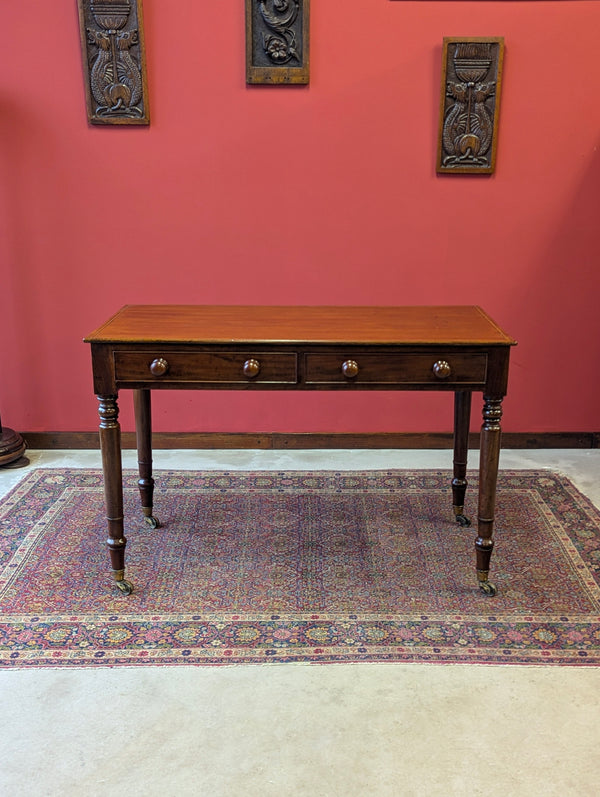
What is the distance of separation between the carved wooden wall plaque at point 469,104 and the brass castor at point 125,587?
229 centimetres

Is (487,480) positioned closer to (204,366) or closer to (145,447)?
(204,366)

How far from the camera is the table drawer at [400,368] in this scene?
247 cm

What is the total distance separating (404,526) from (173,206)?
1818 millimetres

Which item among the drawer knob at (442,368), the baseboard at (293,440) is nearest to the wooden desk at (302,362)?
the drawer knob at (442,368)

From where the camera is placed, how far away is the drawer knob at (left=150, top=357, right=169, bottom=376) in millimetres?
2473

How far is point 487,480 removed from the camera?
2578mm

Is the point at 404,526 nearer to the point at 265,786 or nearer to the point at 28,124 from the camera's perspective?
the point at 265,786

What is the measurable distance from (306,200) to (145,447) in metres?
1.42

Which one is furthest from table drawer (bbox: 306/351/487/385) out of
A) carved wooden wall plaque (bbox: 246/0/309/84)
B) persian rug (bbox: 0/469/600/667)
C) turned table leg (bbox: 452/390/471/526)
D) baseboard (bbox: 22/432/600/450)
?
carved wooden wall plaque (bbox: 246/0/309/84)

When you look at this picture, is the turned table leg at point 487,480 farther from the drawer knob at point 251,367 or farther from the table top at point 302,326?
the drawer knob at point 251,367

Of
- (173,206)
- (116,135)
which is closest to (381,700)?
(173,206)

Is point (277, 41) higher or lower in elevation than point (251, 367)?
higher

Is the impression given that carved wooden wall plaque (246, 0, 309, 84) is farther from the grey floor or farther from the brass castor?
the grey floor

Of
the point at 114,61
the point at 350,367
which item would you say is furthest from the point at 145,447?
the point at 114,61
